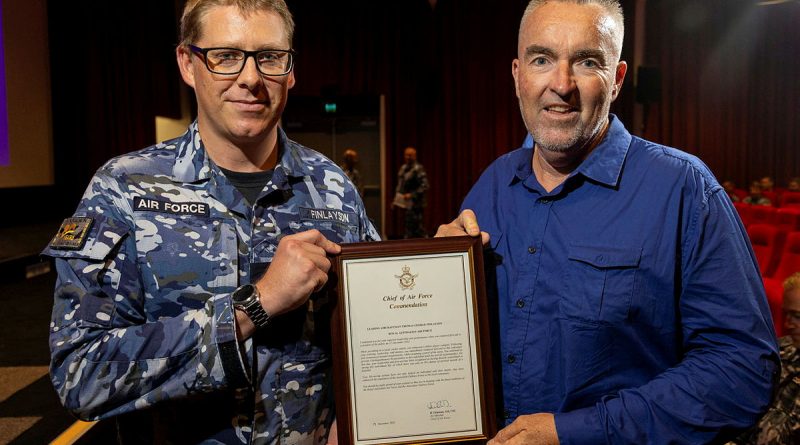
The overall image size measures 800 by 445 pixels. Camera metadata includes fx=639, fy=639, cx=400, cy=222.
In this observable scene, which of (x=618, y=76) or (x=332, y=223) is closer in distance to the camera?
(x=618, y=76)

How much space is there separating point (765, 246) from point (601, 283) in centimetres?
479

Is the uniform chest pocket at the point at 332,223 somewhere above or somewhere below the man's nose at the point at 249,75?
below

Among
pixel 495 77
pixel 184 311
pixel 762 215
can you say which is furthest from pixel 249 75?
pixel 495 77

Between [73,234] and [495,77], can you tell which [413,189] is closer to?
[495,77]

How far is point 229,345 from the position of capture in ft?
4.54

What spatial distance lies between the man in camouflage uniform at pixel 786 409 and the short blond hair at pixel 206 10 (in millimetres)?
2247

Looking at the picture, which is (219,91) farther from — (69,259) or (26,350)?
(26,350)

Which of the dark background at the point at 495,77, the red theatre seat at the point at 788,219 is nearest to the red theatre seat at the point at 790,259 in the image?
the red theatre seat at the point at 788,219

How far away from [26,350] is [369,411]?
4.27 m

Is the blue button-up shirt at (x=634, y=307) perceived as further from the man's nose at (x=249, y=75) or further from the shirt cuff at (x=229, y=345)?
the man's nose at (x=249, y=75)

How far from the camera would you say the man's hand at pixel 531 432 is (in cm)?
137

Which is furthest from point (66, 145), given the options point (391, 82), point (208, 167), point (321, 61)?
point (208, 167)

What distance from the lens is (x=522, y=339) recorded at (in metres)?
1.52

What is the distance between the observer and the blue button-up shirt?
134 centimetres
